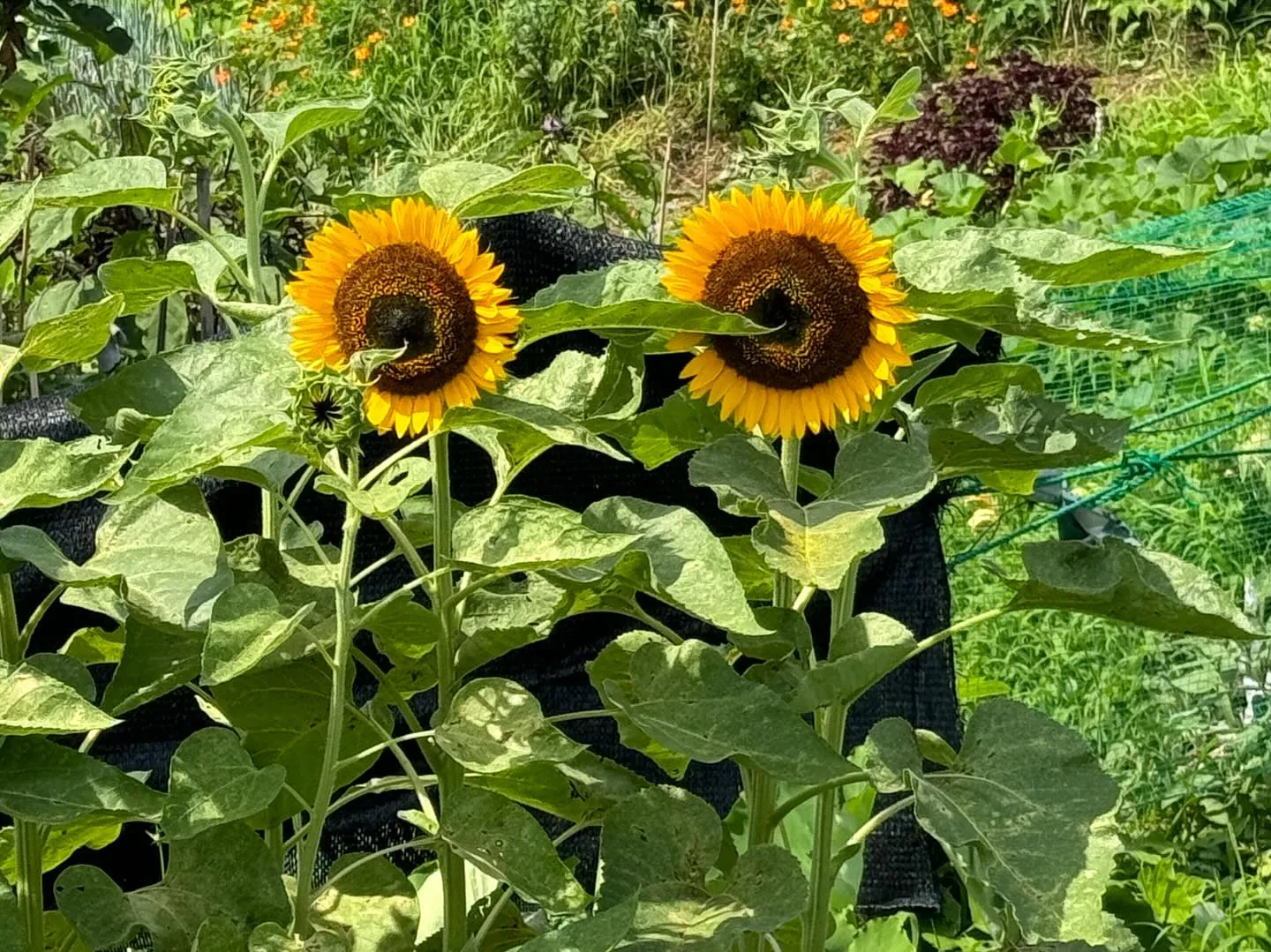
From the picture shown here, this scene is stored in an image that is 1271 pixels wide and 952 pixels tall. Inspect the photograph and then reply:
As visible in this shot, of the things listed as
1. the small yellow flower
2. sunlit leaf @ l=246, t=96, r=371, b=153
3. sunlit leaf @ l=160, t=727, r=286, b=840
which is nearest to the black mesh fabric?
sunlit leaf @ l=246, t=96, r=371, b=153

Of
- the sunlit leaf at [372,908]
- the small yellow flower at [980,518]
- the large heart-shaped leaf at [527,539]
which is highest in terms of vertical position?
the large heart-shaped leaf at [527,539]

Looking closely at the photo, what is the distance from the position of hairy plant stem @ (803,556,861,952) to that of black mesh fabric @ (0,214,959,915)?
0.78 m

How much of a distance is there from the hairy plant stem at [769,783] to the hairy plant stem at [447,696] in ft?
0.60

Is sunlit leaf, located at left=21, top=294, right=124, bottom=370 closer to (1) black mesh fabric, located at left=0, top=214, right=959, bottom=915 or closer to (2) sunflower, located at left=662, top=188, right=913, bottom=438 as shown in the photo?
(2) sunflower, located at left=662, top=188, right=913, bottom=438

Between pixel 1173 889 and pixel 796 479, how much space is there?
1223 millimetres

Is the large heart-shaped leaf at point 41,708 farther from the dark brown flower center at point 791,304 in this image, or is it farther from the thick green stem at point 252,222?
the dark brown flower center at point 791,304

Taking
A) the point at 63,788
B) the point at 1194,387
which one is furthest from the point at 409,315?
the point at 1194,387

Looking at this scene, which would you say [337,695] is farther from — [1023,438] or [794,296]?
[1023,438]

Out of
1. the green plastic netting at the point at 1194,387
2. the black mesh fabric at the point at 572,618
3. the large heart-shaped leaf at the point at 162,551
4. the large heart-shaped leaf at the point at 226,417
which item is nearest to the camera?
the large heart-shaped leaf at the point at 226,417

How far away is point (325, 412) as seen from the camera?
0.91 meters

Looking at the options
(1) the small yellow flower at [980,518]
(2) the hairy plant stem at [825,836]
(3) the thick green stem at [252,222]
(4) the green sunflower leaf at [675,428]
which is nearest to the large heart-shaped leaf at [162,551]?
(3) the thick green stem at [252,222]

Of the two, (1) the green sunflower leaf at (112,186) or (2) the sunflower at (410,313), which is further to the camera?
(1) the green sunflower leaf at (112,186)

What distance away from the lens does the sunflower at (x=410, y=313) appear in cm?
95

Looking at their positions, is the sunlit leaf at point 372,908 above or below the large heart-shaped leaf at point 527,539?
below
